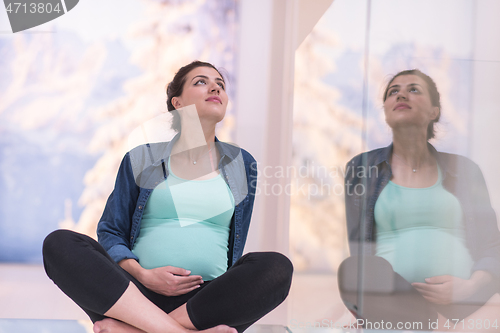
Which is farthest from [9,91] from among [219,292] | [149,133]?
[219,292]

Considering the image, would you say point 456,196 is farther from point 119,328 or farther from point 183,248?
point 119,328

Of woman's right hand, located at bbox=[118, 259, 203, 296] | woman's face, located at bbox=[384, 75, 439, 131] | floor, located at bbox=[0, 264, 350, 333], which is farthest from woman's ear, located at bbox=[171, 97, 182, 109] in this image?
floor, located at bbox=[0, 264, 350, 333]

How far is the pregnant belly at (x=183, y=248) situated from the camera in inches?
47.1

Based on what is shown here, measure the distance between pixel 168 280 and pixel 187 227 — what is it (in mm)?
186

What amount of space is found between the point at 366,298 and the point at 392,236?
Answer: 21 centimetres

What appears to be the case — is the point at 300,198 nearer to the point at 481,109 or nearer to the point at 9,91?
the point at 481,109

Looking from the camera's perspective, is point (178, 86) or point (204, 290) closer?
point (204, 290)

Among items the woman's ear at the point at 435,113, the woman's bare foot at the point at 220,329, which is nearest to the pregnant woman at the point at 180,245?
the woman's bare foot at the point at 220,329

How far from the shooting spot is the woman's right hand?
3.61 ft

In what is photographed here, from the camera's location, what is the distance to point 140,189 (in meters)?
1.28

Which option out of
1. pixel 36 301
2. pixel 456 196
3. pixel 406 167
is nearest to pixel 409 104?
pixel 406 167

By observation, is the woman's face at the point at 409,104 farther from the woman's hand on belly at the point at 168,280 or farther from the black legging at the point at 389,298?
the woman's hand on belly at the point at 168,280

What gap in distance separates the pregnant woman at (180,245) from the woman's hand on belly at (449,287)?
1.24ft

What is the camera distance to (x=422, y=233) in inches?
43.5
